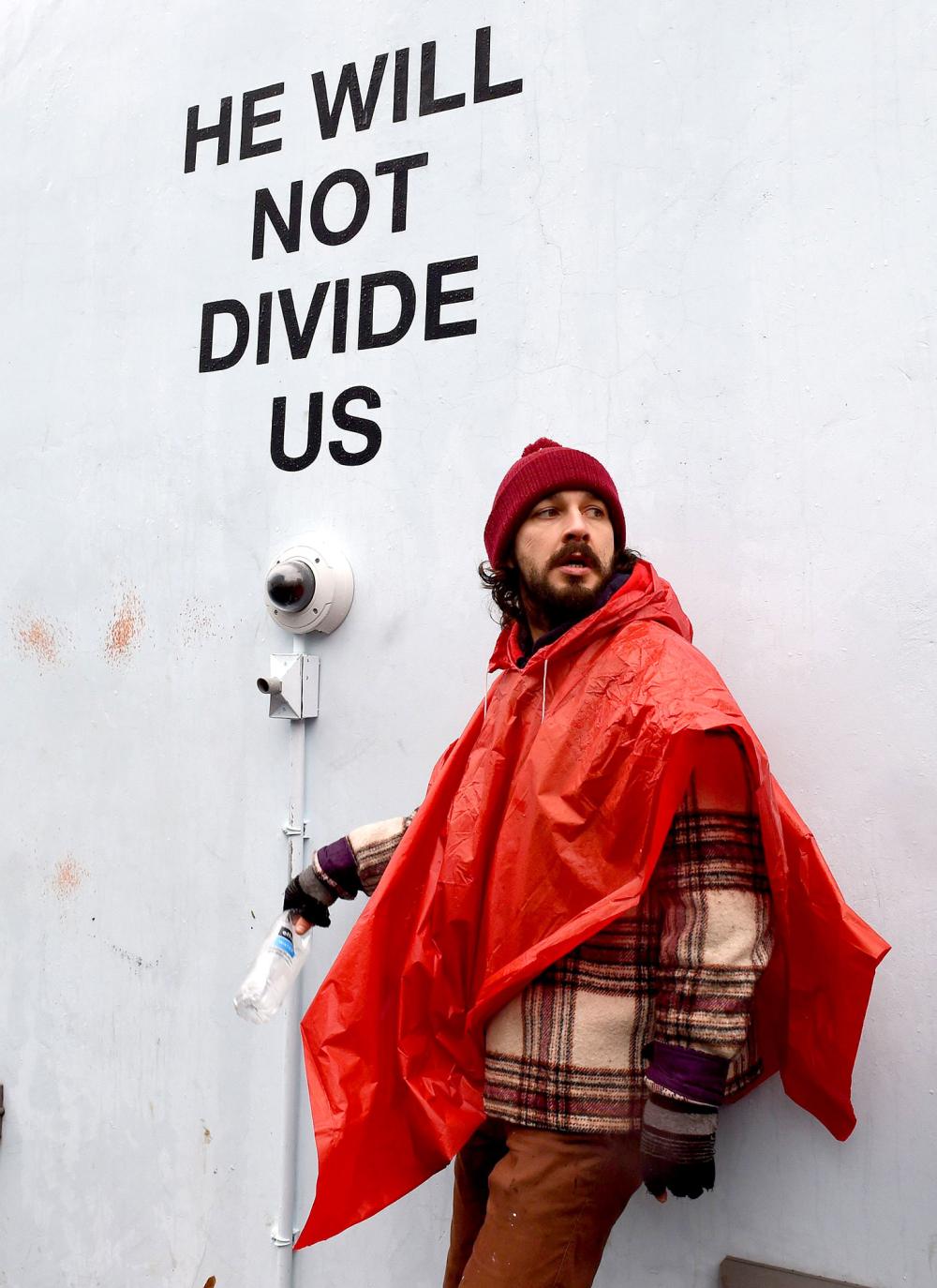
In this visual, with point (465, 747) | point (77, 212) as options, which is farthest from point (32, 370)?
point (465, 747)

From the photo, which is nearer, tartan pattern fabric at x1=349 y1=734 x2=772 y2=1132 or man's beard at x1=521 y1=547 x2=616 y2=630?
tartan pattern fabric at x1=349 y1=734 x2=772 y2=1132

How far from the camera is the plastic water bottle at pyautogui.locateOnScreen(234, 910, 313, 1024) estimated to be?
2.55 m

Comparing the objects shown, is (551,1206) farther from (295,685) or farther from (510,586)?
(295,685)

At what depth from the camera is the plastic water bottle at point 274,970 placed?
255cm

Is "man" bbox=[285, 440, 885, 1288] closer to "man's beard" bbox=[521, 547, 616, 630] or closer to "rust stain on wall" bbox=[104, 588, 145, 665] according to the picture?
"man's beard" bbox=[521, 547, 616, 630]

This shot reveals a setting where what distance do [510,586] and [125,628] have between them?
50.7 inches

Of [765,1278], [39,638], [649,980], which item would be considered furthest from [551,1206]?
[39,638]

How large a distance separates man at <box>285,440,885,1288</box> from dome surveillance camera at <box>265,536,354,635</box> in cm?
58

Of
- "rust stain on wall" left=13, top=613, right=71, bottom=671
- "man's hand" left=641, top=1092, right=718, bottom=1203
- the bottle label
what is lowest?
"man's hand" left=641, top=1092, right=718, bottom=1203

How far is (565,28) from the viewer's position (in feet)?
8.90

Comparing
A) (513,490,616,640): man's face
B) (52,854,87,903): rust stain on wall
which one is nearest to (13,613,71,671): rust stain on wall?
(52,854,87,903): rust stain on wall

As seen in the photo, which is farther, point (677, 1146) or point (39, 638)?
point (39, 638)

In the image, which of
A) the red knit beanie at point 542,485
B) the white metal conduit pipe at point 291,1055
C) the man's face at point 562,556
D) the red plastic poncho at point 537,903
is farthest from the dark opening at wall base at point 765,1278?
the red knit beanie at point 542,485

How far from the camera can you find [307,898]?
252 centimetres
